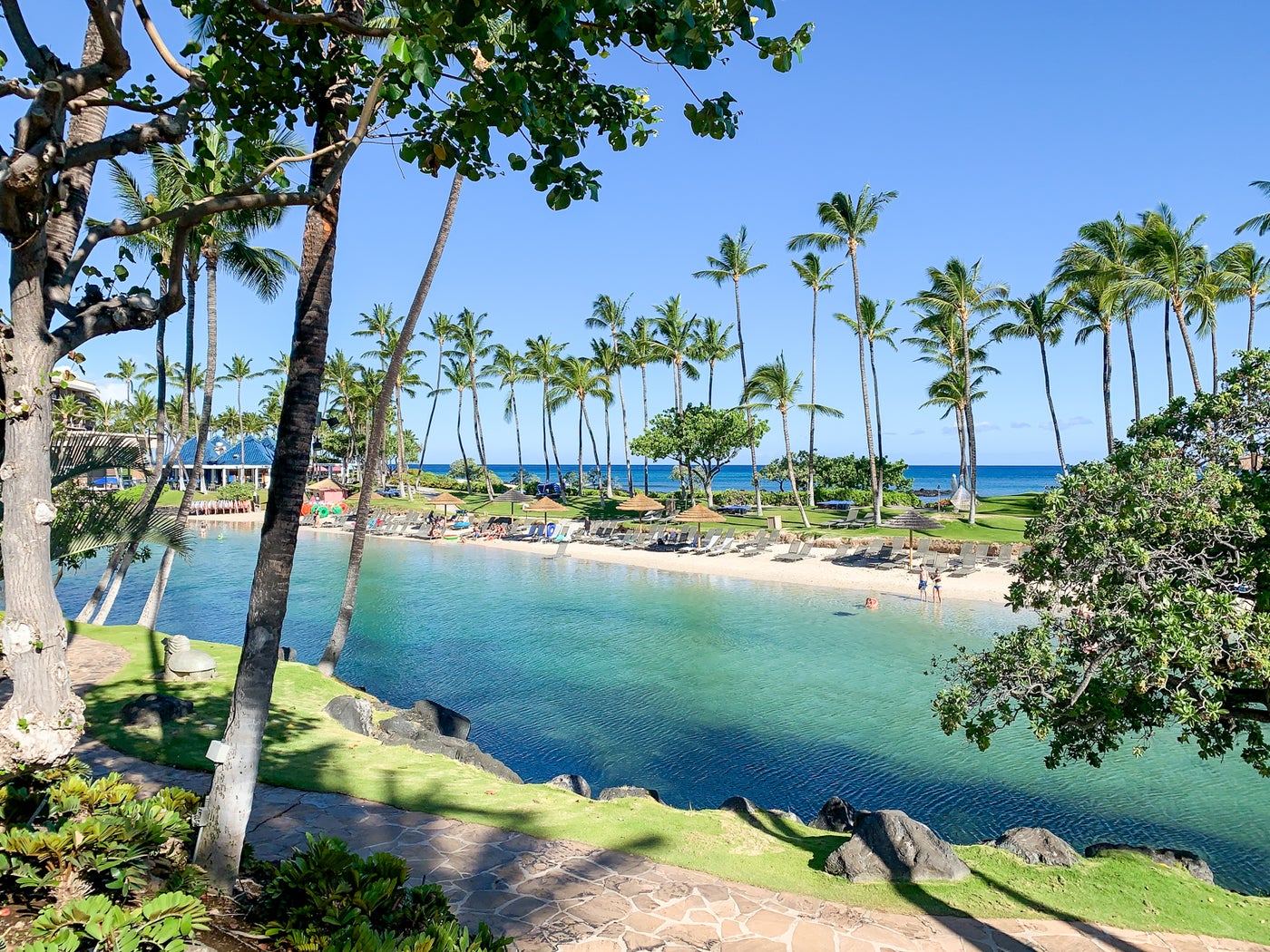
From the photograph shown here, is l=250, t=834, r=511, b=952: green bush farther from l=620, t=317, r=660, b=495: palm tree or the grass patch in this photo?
l=620, t=317, r=660, b=495: palm tree

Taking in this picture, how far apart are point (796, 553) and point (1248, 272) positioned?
65.6ft

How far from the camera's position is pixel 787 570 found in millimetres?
26969

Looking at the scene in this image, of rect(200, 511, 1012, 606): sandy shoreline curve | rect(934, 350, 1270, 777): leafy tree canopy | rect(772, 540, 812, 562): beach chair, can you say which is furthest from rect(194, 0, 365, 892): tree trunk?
rect(772, 540, 812, 562): beach chair

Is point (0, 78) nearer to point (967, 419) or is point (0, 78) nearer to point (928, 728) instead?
point (928, 728)

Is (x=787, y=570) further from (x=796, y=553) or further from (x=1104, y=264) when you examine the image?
(x=1104, y=264)

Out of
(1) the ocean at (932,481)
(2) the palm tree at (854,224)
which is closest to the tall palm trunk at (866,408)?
(2) the palm tree at (854,224)

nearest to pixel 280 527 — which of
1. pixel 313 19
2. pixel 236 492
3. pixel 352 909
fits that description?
Result: pixel 352 909

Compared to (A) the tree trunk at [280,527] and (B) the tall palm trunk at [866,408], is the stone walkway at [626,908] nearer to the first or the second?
(A) the tree trunk at [280,527]

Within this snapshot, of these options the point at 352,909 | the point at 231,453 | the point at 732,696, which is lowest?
the point at 732,696

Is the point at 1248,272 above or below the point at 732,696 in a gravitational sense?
above

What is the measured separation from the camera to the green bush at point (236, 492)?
174ft

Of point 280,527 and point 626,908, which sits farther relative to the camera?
point 626,908

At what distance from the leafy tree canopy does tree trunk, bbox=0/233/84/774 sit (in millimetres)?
6741

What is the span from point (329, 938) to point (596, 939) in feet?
7.13
